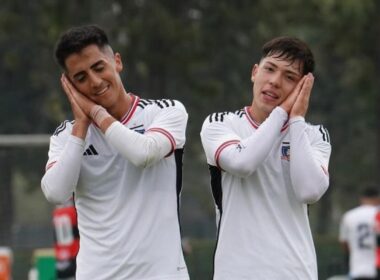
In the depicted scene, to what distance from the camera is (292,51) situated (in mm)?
7094

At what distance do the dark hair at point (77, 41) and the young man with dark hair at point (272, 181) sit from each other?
0.72 meters

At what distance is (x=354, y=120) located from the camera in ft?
162

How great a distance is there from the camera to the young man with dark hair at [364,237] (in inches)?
782

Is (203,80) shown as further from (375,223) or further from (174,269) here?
(174,269)

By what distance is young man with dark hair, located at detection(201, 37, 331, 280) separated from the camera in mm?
Result: 6871

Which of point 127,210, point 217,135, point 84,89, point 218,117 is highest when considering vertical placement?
point 84,89

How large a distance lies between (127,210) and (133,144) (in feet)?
1.08

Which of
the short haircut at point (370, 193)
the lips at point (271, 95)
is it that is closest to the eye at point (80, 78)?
the lips at point (271, 95)

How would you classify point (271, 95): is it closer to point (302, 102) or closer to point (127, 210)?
point (302, 102)

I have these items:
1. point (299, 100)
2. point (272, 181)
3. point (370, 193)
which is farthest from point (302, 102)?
point (370, 193)

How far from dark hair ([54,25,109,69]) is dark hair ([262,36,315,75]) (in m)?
0.82

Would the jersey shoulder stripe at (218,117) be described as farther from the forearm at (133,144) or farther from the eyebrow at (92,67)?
the eyebrow at (92,67)

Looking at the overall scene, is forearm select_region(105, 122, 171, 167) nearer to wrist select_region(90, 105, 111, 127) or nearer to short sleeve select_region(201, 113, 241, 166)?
wrist select_region(90, 105, 111, 127)

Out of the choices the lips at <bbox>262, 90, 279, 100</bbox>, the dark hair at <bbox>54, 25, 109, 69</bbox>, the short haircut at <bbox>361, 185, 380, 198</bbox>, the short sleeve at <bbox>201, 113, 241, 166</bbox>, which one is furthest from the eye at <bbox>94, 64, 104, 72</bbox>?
the short haircut at <bbox>361, 185, 380, 198</bbox>
